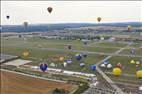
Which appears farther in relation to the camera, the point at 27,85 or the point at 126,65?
the point at 126,65

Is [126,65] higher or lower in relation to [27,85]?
higher

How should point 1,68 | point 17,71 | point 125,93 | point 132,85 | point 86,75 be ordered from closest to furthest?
point 125,93 < point 132,85 < point 86,75 < point 17,71 < point 1,68

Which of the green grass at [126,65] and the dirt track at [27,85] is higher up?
the green grass at [126,65]

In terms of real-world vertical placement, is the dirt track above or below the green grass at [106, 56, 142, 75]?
below

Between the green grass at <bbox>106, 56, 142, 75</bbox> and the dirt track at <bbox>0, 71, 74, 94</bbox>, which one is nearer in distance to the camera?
the dirt track at <bbox>0, 71, 74, 94</bbox>

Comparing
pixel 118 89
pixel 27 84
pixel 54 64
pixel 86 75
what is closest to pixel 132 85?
pixel 118 89

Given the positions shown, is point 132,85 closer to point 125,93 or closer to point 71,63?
point 125,93

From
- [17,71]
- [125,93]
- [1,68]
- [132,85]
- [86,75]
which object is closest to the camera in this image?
[125,93]

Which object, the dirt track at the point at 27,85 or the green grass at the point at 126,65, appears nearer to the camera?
the dirt track at the point at 27,85
